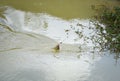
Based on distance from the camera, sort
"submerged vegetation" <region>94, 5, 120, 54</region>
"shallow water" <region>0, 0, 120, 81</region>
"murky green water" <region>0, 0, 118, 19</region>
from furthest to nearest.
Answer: "murky green water" <region>0, 0, 118, 19</region>, "submerged vegetation" <region>94, 5, 120, 54</region>, "shallow water" <region>0, 0, 120, 81</region>

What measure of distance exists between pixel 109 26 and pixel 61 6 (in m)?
1.47

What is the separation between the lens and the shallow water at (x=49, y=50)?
10.3 ft

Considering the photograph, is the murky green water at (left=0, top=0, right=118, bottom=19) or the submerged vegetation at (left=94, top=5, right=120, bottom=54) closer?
the submerged vegetation at (left=94, top=5, right=120, bottom=54)

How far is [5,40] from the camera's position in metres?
3.77

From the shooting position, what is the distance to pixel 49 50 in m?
3.62

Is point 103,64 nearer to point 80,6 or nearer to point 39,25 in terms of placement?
point 39,25

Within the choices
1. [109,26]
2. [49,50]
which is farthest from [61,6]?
[49,50]

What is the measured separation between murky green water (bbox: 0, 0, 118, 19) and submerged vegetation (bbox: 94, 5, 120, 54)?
12.0 inches

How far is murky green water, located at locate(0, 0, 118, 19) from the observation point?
16.3 feet

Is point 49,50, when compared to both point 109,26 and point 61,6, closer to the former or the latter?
point 109,26

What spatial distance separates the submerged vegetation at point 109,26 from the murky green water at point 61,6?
305mm

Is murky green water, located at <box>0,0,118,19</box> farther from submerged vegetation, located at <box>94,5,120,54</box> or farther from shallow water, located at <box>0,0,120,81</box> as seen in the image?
submerged vegetation, located at <box>94,5,120,54</box>

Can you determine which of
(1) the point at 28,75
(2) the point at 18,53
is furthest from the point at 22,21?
(1) the point at 28,75

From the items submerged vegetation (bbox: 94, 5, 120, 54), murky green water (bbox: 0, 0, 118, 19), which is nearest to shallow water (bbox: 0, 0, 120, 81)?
murky green water (bbox: 0, 0, 118, 19)
